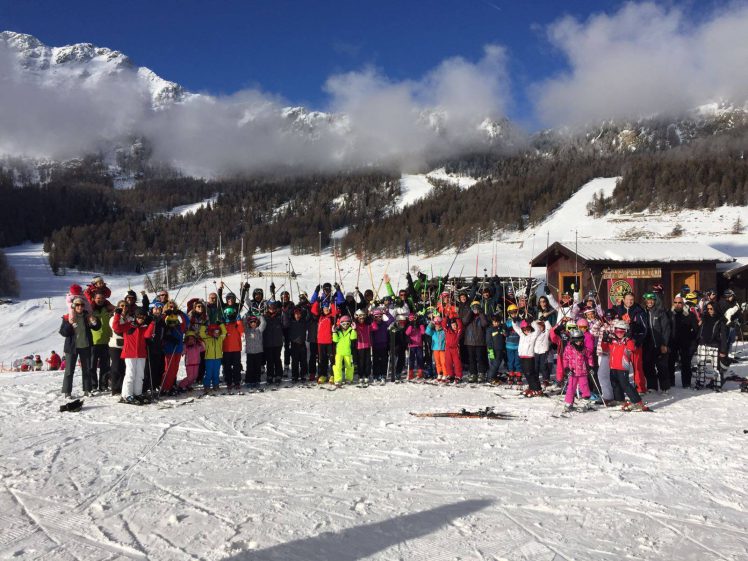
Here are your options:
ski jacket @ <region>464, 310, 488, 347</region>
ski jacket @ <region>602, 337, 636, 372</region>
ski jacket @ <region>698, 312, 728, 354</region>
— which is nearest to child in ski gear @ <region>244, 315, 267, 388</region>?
ski jacket @ <region>464, 310, 488, 347</region>

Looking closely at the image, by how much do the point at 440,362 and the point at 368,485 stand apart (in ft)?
18.2

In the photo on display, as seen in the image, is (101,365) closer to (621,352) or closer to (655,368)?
(621,352)

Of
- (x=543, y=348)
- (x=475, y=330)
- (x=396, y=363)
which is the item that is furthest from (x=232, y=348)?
Answer: (x=543, y=348)

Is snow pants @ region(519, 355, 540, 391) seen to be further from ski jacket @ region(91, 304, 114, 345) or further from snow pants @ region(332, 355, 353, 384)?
ski jacket @ region(91, 304, 114, 345)

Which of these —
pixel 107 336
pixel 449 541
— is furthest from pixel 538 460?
pixel 107 336

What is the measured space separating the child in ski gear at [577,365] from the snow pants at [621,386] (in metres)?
0.36

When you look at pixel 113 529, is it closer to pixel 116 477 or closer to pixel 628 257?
pixel 116 477

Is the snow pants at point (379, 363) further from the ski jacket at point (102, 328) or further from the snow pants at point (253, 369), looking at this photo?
the ski jacket at point (102, 328)

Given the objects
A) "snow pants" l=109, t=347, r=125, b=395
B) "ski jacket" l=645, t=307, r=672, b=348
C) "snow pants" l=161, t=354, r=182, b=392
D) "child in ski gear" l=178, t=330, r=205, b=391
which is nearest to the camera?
"snow pants" l=109, t=347, r=125, b=395

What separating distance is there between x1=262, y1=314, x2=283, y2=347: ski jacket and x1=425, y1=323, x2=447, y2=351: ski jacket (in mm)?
2763

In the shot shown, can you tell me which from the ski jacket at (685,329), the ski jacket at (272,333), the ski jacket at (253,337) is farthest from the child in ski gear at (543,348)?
the ski jacket at (253,337)

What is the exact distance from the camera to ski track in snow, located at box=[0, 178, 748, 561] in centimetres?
343

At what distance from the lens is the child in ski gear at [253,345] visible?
911 centimetres

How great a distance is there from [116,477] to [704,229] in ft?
170
